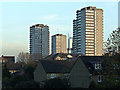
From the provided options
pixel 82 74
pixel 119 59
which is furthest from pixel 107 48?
pixel 82 74

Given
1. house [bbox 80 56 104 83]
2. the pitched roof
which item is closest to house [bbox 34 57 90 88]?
the pitched roof

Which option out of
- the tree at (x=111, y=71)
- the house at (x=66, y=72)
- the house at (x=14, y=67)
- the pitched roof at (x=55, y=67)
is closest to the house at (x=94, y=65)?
the house at (x=66, y=72)

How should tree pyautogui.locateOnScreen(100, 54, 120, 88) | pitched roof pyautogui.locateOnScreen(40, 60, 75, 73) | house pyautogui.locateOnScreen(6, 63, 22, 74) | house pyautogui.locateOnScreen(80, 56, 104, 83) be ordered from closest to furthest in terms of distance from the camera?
tree pyautogui.locateOnScreen(100, 54, 120, 88) → house pyautogui.locateOnScreen(80, 56, 104, 83) → pitched roof pyautogui.locateOnScreen(40, 60, 75, 73) → house pyautogui.locateOnScreen(6, 63, 22, 74)

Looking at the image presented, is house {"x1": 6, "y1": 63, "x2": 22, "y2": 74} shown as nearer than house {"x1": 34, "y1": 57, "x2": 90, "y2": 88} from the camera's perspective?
No

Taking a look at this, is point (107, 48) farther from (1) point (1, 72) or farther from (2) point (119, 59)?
(1) point (1, 72)

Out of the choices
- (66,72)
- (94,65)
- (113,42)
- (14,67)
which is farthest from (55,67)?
(14,67)

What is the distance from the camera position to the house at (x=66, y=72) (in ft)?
160

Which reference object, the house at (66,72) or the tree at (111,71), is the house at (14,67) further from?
the tree at (111,71)

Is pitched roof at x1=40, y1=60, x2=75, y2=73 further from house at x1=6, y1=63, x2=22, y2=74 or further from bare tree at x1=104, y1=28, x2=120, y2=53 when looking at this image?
house at x1=6, y1=63, x2=22, y2=74

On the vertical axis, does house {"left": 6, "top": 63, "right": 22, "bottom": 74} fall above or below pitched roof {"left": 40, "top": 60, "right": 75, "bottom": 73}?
below

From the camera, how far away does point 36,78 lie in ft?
196

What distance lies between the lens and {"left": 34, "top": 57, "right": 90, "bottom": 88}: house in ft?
160

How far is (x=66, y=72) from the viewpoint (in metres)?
55.7

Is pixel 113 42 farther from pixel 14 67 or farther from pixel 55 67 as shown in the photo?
pixel 14 67
